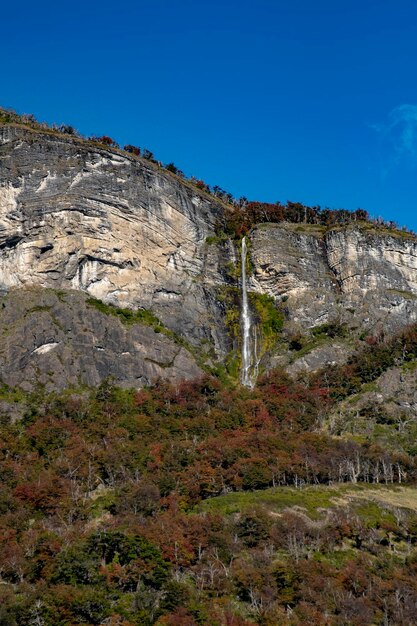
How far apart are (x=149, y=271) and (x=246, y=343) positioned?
17.6m

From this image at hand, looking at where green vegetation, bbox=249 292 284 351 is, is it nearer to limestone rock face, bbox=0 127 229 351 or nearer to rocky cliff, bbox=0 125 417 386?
rocky cliff, bbox=0 125 417 386

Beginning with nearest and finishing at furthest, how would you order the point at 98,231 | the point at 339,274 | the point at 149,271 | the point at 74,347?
the point at 74,347 → the point at 98,231 → the point at 149,271 → the point at 339,274

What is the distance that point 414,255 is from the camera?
428ft

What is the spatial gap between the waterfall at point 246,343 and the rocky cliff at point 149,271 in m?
1.29

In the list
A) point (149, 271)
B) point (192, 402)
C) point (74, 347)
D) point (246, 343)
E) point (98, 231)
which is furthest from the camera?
point (246, 343)

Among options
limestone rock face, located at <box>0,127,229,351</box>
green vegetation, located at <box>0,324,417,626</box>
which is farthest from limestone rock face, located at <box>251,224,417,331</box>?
green vegetation, located at <box>0,324,417,626</box>

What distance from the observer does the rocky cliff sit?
104 meters

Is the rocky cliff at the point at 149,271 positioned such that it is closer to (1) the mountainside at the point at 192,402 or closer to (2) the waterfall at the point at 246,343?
(1) the mountainside at the point at 192,402

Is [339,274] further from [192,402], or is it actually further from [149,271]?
[192,402]

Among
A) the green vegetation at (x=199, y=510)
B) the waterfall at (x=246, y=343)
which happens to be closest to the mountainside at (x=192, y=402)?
the green vegetation at (x=199, y=510)

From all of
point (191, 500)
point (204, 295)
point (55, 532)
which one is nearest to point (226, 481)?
point (191, 500)

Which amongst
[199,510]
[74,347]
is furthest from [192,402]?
[199,510]

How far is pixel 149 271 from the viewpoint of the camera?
116000 millimetres

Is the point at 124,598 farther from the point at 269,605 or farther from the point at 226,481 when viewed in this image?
the point at 226,481
